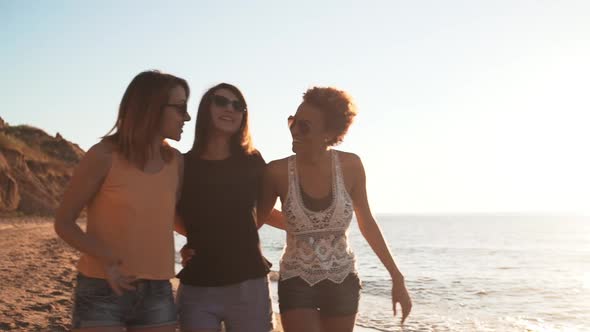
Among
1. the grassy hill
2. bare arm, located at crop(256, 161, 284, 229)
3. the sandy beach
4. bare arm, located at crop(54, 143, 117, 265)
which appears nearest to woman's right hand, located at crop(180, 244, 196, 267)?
bare arm, located at crop(256, 161, 284, 229)

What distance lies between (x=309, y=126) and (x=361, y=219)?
0.77 metres

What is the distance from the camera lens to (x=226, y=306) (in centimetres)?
393

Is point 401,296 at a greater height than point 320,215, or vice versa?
point 320,215

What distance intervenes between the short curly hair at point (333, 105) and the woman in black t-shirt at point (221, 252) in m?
0.64

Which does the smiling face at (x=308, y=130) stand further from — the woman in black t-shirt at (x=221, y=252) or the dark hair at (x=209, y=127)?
the woman in black t-shirt at (x=221, y=252)

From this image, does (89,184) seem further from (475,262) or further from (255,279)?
(475,262)

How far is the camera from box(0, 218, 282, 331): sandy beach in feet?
23.9

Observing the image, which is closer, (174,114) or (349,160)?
(174,114)

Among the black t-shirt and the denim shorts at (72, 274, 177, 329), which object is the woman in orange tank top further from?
the black t-shirt

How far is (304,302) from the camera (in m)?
4.11

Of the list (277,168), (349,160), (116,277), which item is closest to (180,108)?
(277,168)

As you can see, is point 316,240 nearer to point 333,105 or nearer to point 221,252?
point 221,252

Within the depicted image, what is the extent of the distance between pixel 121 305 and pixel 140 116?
1.04m

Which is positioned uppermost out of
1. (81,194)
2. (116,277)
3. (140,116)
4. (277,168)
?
(140,116)
